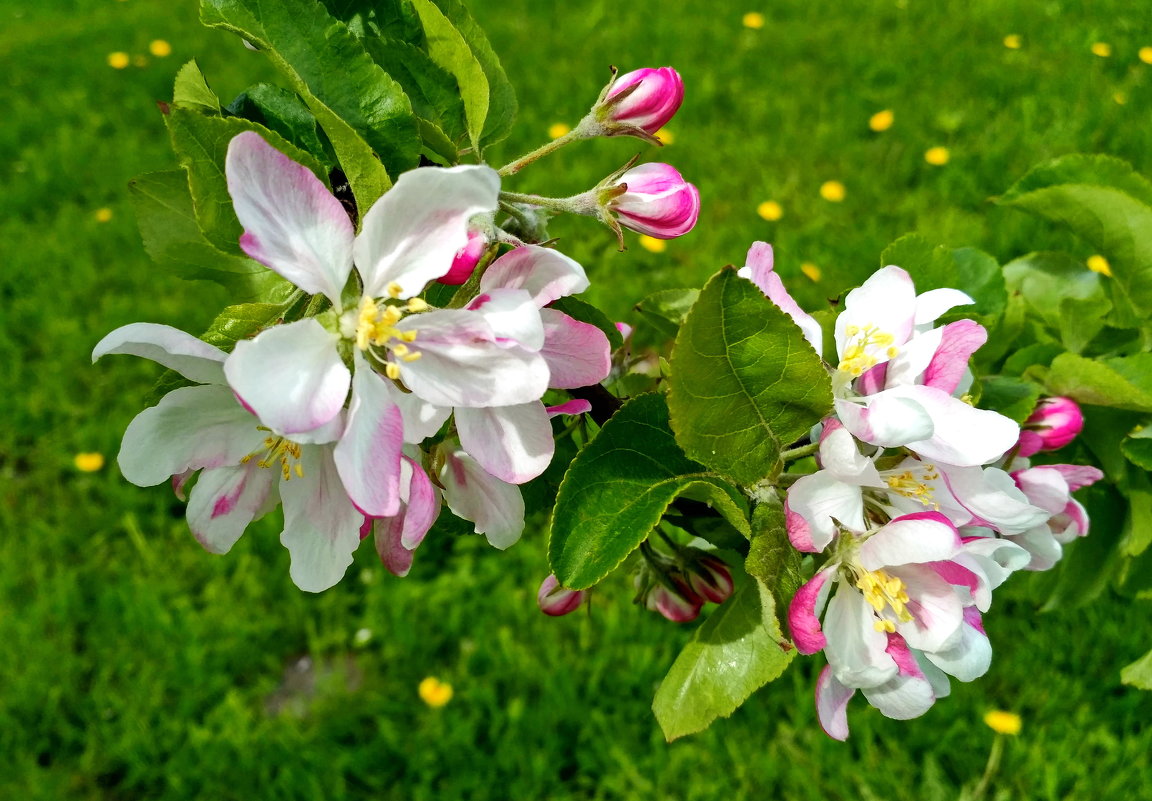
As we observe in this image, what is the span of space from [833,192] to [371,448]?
2903 mm

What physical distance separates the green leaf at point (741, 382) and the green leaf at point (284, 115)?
0.32 m

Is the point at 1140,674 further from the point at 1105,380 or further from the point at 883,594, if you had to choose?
the point at 883,594

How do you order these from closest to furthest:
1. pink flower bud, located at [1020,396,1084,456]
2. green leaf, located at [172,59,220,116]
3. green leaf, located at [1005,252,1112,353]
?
1. green leaf, located at [172,59,220,116]
2. pink flower bud, located at [1020,396,1084,456]
3. green leaf, located at [1005,252,1112,353]

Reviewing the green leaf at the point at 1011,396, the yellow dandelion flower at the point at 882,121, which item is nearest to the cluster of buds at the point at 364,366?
the green leaf at the point at 1011,396

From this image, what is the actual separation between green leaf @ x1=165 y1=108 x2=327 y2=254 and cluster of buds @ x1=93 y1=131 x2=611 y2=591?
2.0 inches

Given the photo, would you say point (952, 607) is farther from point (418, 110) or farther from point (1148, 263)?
point (1148, 263)

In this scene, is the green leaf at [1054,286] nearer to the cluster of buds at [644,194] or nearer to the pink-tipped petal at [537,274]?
the cluster of buds at [644,194]

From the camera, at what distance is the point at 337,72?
68cm

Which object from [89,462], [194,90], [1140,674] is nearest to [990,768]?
[1140,674]

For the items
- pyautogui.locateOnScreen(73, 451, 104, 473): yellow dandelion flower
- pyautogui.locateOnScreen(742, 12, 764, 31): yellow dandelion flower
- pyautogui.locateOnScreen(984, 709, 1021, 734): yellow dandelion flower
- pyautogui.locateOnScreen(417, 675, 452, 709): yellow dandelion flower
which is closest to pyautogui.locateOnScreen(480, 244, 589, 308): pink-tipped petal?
pyautogui.locateOnScreen(417, 675, 452, 709): yellow dandelion flower

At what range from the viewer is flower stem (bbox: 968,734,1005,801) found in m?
1.96

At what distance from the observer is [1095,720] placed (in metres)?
2.07

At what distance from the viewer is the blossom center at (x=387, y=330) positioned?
63cm

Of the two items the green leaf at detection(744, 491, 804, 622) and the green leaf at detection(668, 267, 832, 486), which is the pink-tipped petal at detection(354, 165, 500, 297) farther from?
the green leaf at detection(744, 491, 804, 622)
